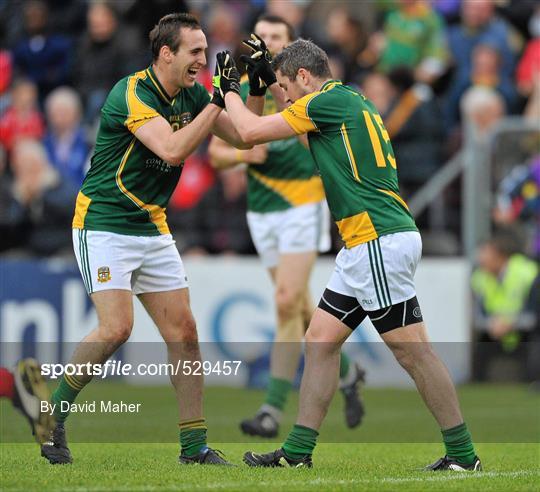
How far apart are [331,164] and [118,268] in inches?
56.8

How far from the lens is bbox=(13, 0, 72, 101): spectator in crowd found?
18953 millimetres

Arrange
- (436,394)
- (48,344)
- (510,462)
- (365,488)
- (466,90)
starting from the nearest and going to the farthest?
(365,488) → (436,394) → (510,462) → (48,344) → (466,90)

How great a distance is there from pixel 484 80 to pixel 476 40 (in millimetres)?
812

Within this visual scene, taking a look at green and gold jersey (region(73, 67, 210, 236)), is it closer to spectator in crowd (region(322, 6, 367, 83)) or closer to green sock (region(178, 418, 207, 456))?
green sock (region(178, 418, 207, 456))

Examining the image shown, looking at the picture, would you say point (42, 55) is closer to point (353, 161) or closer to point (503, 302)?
point (503, 302)

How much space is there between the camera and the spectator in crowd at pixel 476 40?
17.1 metres

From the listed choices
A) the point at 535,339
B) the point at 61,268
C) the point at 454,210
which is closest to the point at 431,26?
the point at 454,210

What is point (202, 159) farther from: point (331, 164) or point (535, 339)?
point (331, 164)

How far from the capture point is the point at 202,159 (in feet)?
55.3

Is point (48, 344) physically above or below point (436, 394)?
below

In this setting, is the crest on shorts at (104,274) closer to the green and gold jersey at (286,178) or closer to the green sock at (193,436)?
the green sock at (193,436)

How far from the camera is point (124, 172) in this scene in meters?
7.95

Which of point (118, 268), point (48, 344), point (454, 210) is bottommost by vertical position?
point (48, 344)

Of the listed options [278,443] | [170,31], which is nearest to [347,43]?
[278,443]
